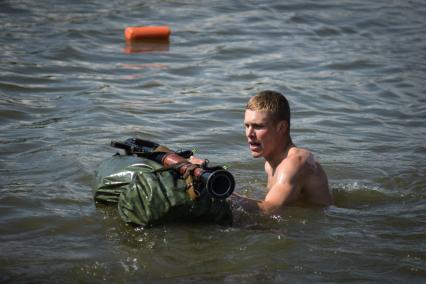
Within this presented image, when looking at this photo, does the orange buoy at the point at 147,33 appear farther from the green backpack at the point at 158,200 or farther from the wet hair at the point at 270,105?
the green backpack at the point at 158,200

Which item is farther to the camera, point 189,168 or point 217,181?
point 189,168

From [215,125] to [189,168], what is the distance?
3.87 metres

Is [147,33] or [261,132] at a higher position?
[147,33]

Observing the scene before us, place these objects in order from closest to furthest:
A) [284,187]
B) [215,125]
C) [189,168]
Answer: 1. [189,168]
2. [284,187]
3. [215,125]

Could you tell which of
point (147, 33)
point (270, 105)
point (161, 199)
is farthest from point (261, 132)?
point (147, 33)

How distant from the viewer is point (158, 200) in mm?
5270

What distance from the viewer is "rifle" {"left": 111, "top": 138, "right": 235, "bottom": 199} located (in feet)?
16.3

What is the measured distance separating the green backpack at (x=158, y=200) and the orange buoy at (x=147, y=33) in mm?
7535

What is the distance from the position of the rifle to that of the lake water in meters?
0.46

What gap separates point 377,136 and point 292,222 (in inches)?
125

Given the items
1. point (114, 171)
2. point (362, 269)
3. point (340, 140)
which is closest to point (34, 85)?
point (340, 140)

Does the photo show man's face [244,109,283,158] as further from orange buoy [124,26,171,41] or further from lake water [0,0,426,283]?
orange buoy [124,26,171,41]

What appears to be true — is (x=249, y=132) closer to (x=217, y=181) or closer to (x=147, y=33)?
(x=217, y=181)

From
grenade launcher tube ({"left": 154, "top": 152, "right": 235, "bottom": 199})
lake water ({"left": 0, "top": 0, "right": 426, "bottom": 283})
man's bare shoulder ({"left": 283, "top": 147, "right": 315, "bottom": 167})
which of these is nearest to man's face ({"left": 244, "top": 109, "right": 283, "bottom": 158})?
man's bare shoulder ({"left": 283, "top": 147, "right": 315, "bottom": 167})
